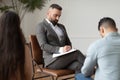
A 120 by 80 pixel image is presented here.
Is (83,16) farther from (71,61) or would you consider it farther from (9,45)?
(9,45)

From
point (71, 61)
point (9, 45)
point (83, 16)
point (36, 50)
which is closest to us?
point (9, 45)

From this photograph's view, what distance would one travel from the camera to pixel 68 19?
5953 mm

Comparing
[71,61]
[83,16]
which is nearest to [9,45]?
[71,61]

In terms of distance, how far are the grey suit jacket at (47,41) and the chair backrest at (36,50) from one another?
11 cm

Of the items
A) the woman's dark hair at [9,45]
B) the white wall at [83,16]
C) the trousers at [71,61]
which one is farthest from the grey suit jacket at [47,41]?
the white wall at [83,16]

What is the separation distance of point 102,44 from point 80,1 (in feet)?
12.8

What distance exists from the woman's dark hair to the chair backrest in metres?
1.72

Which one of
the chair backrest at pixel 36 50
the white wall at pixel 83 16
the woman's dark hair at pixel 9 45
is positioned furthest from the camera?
the white wall at pixel 83 16

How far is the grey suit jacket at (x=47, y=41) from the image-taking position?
3064 millimetres

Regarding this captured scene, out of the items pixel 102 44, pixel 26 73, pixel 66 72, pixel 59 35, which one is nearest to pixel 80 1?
pixel 59 35

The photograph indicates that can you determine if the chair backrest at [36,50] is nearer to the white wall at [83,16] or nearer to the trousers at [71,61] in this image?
the trousers at [71,61]

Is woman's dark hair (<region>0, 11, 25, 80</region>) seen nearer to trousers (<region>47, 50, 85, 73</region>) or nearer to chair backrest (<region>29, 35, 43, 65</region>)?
trousers (<region>47, 50, 85, 73</region>)

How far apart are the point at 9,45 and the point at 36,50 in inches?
69.8

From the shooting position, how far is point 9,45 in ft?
4.77
